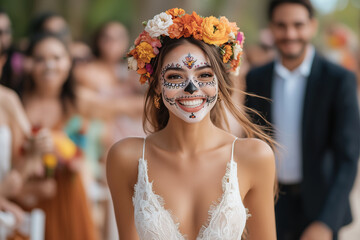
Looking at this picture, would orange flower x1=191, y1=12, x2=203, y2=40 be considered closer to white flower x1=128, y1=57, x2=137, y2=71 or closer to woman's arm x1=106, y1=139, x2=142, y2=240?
white flower x1=128, y1=57, x2=137, y2=71

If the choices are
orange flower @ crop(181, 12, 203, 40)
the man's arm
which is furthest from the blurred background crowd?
orange flower @ crop(181, 12, 203, 40)

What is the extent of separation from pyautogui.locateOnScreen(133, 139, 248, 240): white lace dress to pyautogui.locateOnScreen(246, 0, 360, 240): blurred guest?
1.33 metres

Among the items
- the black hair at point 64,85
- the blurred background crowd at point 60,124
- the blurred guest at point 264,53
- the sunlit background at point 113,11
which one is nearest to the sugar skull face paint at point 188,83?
the blurred background crowd at point 60,124

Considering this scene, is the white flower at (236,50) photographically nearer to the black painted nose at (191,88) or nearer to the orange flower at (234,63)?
the orange flower at (234,63)

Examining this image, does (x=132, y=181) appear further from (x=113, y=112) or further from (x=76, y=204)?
(x=113, y=112)

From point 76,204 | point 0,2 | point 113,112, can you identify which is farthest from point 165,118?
point 0,2

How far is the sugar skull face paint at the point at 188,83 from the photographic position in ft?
11.2

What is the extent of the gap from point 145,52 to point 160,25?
6.2 inches

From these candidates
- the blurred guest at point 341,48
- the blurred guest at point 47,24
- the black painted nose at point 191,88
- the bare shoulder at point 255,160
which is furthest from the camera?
the blurred guest at point 341,48

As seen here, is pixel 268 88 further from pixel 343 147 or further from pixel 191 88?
pixel 191 88

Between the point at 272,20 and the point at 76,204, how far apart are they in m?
2.25

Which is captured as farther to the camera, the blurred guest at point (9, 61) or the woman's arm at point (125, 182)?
the blurred guest at point (9, 61)

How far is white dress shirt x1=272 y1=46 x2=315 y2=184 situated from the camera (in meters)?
5.11

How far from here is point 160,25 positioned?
11.3ft
